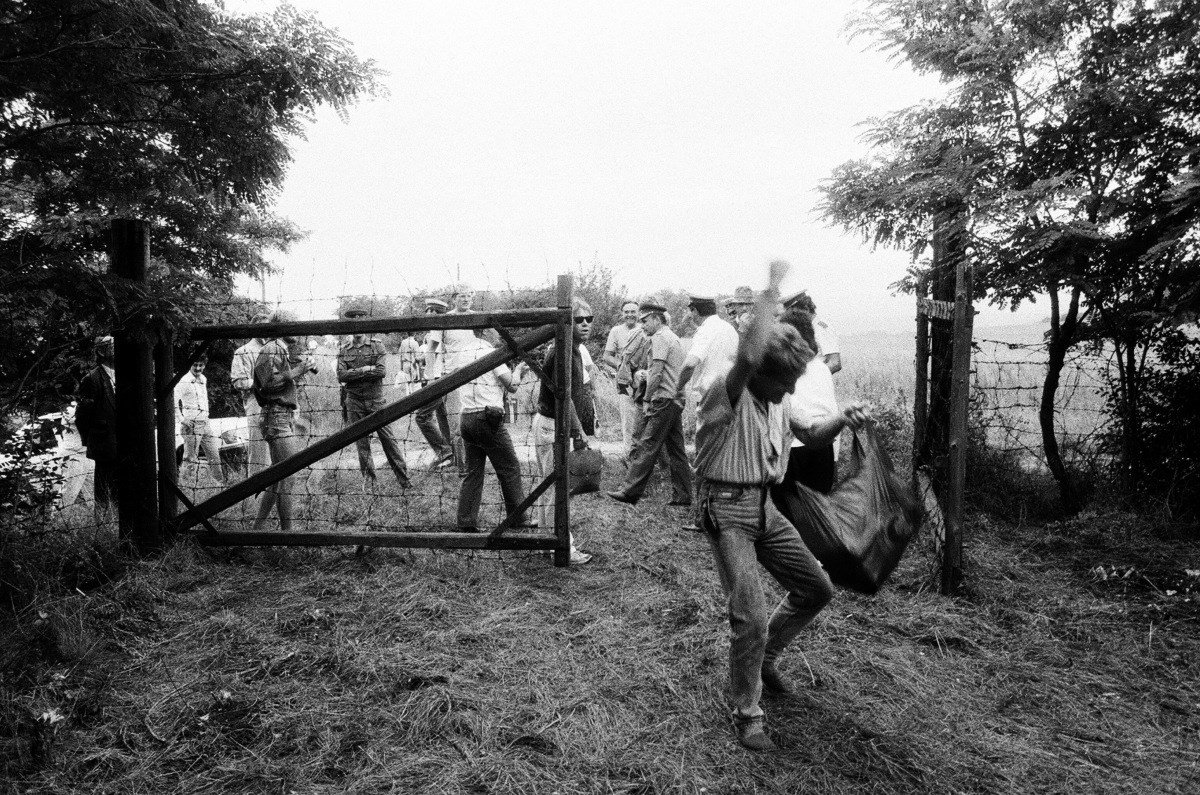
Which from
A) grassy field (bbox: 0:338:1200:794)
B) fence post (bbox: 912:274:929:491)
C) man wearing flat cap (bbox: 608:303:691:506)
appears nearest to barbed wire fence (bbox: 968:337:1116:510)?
fence post (bbox: 912:274:929:491)

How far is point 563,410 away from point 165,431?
8.93ft

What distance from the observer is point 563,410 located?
4.76 meters

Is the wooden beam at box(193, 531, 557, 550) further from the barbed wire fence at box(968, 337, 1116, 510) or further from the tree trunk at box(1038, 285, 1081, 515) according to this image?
the tree trunk at box(1038, 285, 1081, 515)

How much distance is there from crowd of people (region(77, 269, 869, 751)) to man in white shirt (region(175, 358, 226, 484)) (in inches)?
0.7

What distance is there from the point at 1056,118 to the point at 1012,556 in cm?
358

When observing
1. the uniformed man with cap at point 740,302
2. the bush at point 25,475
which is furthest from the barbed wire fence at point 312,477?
the uniformed man with cap at point 740,302

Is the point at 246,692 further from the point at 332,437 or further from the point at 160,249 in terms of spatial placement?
the point at 160,249

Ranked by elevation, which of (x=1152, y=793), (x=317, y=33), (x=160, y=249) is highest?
(x=317, y=33)

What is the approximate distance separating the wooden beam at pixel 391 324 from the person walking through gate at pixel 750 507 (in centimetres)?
202

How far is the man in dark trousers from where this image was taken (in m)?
5.05

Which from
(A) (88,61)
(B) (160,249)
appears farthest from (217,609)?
(B) (160,249)

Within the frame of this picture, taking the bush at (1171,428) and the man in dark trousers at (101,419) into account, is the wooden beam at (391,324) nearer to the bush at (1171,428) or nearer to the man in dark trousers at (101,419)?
the man in dark trousers at (101,419)

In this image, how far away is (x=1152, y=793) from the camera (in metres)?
2.64

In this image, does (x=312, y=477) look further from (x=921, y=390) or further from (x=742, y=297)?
(x=921, y=390)
